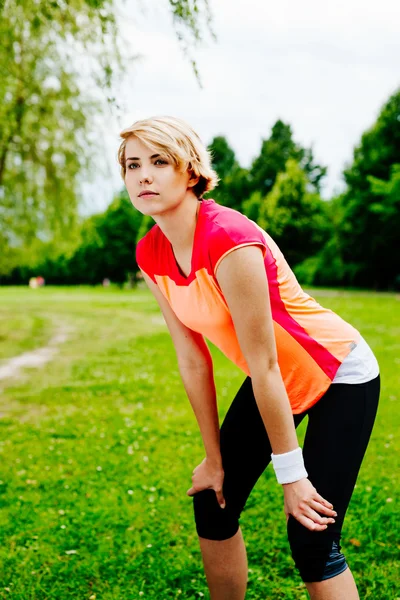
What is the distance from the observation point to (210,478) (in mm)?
2273

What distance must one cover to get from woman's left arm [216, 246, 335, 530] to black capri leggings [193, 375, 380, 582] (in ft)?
0.23

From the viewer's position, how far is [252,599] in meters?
3.16

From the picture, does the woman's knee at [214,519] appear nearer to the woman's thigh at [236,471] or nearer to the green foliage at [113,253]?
the woman's thigh at [236,471]

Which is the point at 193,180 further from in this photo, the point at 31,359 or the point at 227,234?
the point at 31,359

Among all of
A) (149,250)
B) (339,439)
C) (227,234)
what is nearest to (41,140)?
(149,250)

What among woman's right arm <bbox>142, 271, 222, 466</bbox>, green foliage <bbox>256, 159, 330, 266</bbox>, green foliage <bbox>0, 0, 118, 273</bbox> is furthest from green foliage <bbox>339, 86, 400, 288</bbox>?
woman's right arm <bbox>142, 271, 222, 466</bbox>

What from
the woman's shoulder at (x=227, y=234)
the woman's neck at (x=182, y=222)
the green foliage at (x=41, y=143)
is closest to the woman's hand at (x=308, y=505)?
the woman's shoulder at (x=227, y=234)

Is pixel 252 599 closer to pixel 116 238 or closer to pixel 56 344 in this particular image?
pixel 56 344

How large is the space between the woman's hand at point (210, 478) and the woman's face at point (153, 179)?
1.01m

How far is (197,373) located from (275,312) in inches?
20.2

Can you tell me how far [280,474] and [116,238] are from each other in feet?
169

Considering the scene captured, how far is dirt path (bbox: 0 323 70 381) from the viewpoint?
1079 cm

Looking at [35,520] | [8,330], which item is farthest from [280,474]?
[8,330]

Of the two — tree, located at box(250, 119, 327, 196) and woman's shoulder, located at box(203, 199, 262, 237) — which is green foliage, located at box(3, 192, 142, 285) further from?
woman's shoulder, located at box(203, 199, 262, 237)
